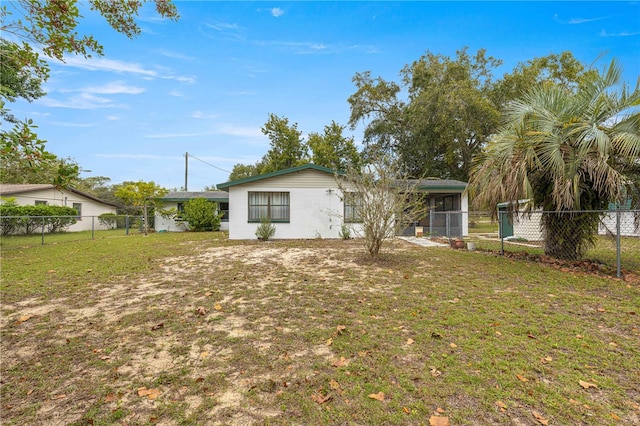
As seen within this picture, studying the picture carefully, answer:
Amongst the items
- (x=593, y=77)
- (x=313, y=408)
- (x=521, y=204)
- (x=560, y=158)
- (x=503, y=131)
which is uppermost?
(x=593, y=77)

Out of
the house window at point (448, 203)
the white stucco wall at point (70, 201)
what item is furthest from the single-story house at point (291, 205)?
the white stucco wall at point (70, 201)

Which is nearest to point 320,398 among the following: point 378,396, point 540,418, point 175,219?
point 378,396

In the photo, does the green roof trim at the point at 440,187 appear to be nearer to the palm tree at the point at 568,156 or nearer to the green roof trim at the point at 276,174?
the green roof trim at the point at 276,174

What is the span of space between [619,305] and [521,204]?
142 inches

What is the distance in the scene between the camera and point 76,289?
5.17 metres

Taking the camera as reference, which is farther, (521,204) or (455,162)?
(455,162)

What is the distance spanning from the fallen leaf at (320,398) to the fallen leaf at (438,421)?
2.31ft

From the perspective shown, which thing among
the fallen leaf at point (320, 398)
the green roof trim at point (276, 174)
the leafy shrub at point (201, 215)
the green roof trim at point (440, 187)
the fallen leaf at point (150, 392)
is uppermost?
the green roof trim at point (276, 174)

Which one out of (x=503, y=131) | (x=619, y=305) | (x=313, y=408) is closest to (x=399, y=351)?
Answer: (x=313, y=408)

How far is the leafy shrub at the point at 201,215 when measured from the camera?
18469mm

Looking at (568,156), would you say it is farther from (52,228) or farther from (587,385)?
(52,228)

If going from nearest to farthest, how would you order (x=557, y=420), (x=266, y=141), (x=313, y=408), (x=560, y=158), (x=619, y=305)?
(x=557, y=420) → (x=313, y=408) → (x=619, y=305) → (x=560, y=158) → (x=266, y=141)

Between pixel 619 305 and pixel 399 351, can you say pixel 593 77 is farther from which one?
pixel 399 351

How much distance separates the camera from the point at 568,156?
639 cm
